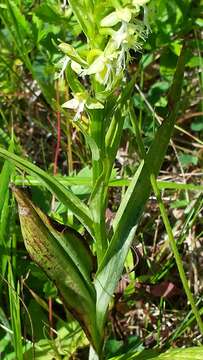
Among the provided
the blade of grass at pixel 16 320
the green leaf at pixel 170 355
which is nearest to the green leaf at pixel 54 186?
the blade of grass at pixel 16 320

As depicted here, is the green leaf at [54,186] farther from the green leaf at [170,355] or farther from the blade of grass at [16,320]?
the green leaf at [170,355]

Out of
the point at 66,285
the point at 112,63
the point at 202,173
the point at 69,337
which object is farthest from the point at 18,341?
the point at 202,173

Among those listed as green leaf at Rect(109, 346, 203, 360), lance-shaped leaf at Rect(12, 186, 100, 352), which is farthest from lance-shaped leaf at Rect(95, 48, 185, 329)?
green leaf at Rect(109, 346, 203, 360)

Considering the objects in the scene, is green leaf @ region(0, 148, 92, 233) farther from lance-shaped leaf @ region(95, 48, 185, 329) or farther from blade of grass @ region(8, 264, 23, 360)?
blade of grass @ region(8, 264, 23, 360)

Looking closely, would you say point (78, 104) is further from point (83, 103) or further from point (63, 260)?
point (63, 260)

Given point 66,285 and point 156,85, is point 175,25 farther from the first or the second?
point 66,285
